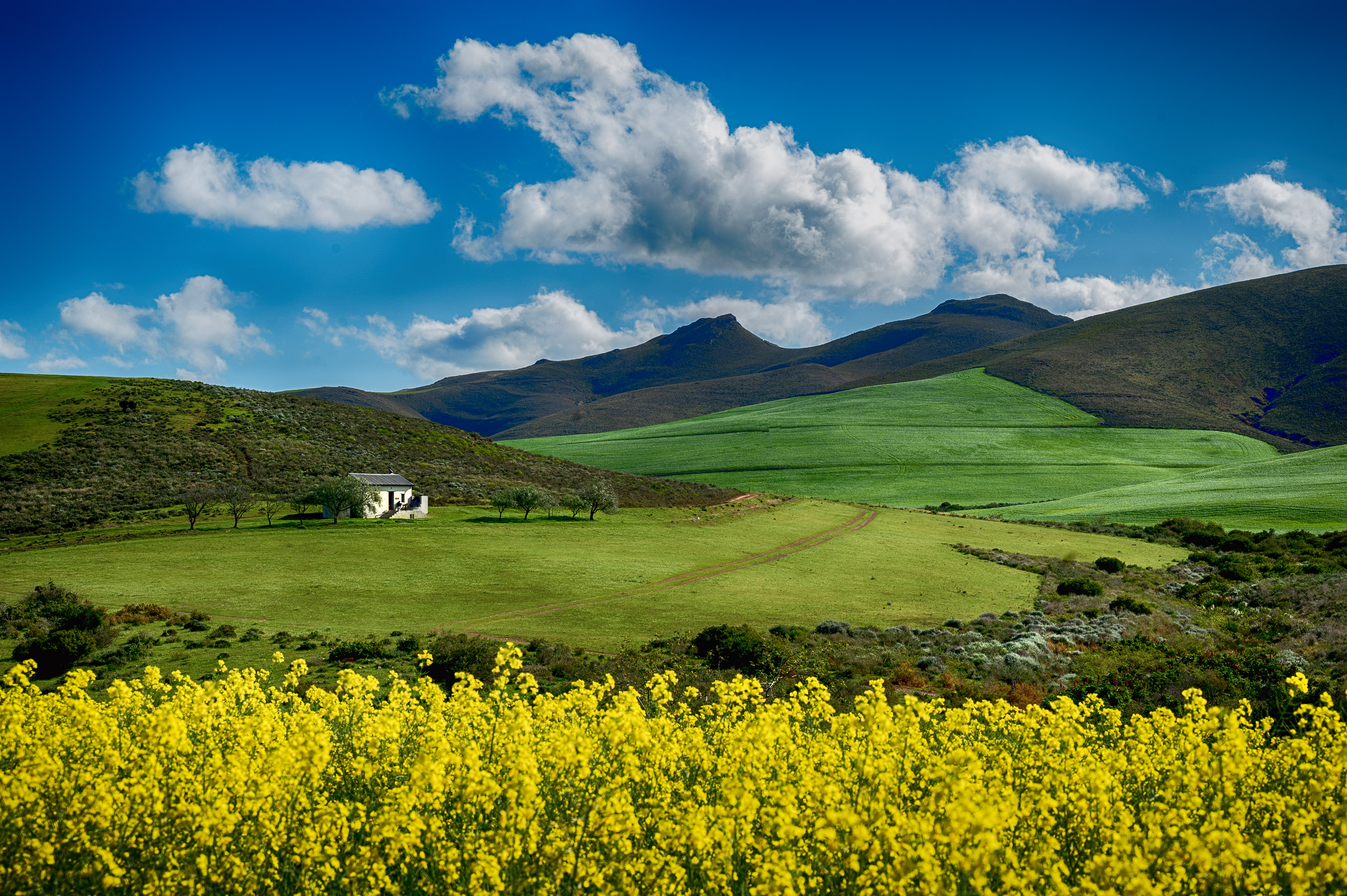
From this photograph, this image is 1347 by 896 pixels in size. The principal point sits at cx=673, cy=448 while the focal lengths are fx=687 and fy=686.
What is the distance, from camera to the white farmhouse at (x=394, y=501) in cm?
5762

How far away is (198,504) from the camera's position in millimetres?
50906

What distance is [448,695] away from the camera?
2052 centimetres

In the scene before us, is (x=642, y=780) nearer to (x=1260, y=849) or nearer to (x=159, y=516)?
(x=1260, y=849)

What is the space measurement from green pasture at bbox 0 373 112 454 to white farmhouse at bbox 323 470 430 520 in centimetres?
3250

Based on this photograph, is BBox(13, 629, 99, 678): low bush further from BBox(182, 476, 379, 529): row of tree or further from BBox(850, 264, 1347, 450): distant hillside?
BBox(850, 264, 1347, 450): distant hillside

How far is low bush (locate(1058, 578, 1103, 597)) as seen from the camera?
37.7m

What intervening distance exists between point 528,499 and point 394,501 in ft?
A: 37.9

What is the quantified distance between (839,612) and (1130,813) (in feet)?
93.9

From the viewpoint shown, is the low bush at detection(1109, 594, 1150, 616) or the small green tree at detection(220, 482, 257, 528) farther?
the small green tree at detection(220, 482, 257, 528)

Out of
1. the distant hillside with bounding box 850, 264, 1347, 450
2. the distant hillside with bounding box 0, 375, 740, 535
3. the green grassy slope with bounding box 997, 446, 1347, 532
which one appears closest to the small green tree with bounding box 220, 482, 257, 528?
the distant hillside with bounding box 0, 375, 740, 535

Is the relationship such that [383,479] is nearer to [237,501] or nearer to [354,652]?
[237,501]

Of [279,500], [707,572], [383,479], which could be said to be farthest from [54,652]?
[383,479]

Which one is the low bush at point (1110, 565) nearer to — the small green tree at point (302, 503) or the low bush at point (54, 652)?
the low bush at point (54, 652)

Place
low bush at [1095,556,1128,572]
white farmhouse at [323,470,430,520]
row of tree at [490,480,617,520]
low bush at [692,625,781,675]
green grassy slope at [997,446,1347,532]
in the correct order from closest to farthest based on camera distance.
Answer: low bush at [692,625,781,675] → low bush at [1095,556,1128,572] → white farmhouse at [323,470,430,520] → row of tree at [490,480,617,520] → green grassy slope at [997,446,1347,532]
